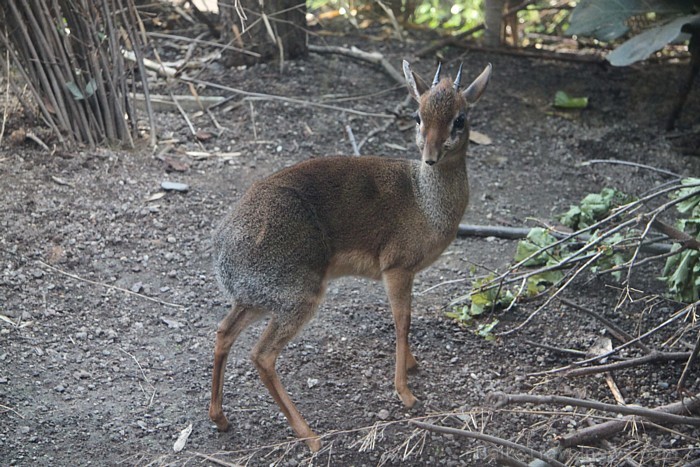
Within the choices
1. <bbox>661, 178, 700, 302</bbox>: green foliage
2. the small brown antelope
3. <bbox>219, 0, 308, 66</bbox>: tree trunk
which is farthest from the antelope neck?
<bbox>219, 0, 308, 66</bbox>: tree trunk

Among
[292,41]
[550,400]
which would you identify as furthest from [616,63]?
[550,400]

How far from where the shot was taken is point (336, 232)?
4.33 m

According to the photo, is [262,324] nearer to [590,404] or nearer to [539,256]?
[539,256]

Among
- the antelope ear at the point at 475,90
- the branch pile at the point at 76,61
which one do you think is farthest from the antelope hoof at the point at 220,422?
the branch pile at the point at 76,61

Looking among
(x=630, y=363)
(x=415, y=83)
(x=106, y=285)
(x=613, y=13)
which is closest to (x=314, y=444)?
(x=630, y=363)

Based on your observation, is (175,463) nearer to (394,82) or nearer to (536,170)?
(536,170)

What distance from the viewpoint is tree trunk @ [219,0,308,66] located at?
7367 mm

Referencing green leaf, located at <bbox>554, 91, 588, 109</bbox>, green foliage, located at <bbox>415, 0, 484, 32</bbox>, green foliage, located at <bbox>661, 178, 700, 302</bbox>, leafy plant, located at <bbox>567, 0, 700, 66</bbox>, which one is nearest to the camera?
green foliage, located at <bbox>661, 178, 700, 302</bbox>

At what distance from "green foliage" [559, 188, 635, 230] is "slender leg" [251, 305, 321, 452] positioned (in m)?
2.24

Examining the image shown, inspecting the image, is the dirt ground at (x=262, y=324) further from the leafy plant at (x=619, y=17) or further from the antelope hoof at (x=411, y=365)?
the leafy plant at (x=619, y=17)

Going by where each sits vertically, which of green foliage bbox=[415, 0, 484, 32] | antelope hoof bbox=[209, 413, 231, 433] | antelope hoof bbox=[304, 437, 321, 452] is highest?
antelope hoof bbox=[209, 413, 231, 433]

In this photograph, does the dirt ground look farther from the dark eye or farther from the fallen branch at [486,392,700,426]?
the dark eye

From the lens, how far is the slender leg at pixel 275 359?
4.05 metres

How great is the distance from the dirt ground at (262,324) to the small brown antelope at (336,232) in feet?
0.87
